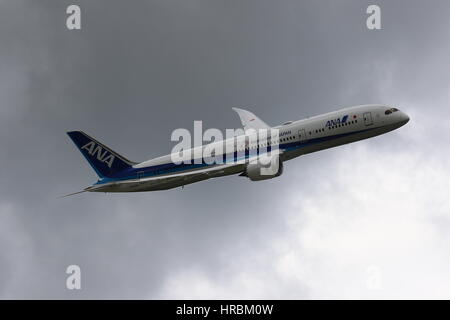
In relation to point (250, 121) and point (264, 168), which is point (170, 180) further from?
point (250, 121)

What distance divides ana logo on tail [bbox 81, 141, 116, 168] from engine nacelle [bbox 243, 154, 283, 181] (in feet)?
77.9

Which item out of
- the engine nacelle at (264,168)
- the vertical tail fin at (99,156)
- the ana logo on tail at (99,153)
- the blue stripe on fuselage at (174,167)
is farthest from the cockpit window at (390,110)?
the ana logo on tail at (99,153)

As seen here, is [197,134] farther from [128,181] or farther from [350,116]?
[350,116]

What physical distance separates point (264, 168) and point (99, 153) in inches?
1119

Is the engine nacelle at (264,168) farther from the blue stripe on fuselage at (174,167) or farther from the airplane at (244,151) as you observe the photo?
the blue stripe on fuselage at (174,167)

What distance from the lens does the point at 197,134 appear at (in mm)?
90000

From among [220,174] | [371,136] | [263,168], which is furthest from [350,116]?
[220,174]

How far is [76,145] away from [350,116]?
44.2m

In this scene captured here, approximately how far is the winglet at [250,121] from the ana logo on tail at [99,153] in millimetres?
23399

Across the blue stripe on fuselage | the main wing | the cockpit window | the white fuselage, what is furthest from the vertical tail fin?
the cockpit window

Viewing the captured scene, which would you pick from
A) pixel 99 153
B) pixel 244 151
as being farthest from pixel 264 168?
pixel 99 153

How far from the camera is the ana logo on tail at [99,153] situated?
96.8 m

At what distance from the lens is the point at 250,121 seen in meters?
104

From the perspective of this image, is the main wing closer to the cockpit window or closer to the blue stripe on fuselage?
the blue stripe on fuselage
